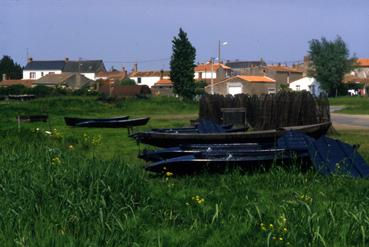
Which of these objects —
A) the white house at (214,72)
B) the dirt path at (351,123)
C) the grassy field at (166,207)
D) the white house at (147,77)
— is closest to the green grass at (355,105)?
the dirt path at (351,123)

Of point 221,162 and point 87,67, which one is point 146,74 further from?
point 221,162

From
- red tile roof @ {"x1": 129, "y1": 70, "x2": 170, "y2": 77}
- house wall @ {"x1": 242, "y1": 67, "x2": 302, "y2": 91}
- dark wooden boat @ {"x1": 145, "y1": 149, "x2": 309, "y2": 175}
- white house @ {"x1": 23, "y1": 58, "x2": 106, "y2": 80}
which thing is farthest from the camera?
white house @ {"x1": 23, "y1": 58, "x2": 106, "y2": 80}

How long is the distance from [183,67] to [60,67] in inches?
3758

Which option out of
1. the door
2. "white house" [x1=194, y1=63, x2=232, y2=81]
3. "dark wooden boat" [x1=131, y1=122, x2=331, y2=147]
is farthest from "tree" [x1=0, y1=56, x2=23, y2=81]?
"dark wooden boat" [x1=131, y1=122, x2=331, y2=147]

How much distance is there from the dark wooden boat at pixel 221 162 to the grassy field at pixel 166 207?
0.59 m

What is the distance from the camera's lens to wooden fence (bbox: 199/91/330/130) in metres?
24.4

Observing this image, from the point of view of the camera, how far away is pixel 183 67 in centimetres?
7419

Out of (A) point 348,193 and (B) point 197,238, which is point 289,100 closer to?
(A) point 348,193

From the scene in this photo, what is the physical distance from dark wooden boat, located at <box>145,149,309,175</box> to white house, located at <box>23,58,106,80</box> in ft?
478

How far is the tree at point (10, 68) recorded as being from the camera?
5881 inches

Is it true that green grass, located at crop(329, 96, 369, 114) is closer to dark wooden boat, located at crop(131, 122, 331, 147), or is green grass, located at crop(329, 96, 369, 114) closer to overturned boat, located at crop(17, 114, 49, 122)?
overturned boat, located at crop(17, 114, 49, 122)

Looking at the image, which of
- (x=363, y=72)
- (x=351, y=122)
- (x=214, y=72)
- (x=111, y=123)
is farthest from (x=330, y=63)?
(x=111, y=123)

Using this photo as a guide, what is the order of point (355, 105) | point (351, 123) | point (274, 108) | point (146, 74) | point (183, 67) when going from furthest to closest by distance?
point (146, 74) → point (183, 67) → point (355, 105) → point (351, 123) → point (274, 108)

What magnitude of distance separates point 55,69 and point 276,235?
16091 cm
